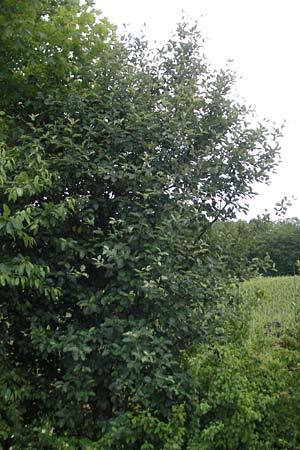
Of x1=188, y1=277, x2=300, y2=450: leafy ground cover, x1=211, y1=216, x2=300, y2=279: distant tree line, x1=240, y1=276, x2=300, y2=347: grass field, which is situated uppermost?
x1=211, y1=216, x2=300, y2=279: distant tree line

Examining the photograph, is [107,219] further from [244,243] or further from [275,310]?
[275,310]

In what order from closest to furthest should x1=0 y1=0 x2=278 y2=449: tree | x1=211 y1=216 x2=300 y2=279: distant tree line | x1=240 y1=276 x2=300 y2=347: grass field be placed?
x1=0 y1=0 x2=278 y2=449: tree < x1=211 y1=216 x2=300 y2=279: distant tree line < x1=240 y1=276 x2=300 y2=347: grass field

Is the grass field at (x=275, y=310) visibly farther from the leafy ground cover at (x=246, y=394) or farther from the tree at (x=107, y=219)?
the tree at (x=107, y=219)

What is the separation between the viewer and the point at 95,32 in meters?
3.51

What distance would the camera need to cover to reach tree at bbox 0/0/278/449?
279 cm

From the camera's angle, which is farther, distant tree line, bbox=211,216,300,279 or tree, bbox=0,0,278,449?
distant tree line, bbox=211,216,300,279

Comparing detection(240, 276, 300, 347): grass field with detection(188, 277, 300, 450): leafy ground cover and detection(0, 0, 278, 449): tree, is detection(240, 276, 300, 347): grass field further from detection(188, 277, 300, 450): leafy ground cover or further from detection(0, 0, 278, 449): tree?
detection(0, 0, 278, 449): tree

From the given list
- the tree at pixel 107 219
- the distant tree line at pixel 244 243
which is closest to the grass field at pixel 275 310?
the distant tree line at pixel 244 243

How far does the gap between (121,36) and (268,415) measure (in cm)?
287

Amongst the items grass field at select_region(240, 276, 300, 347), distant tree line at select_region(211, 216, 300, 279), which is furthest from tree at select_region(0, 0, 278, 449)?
grass field at select_region(240, 276, 300, 347)

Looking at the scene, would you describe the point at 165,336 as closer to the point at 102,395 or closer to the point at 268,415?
the point at 102,395

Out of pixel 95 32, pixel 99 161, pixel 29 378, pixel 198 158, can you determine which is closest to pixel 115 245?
pixel 99 161

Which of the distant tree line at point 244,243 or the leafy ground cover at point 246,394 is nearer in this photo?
the leafy ground cover at point 246,394

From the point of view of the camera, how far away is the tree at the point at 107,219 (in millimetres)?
2791
